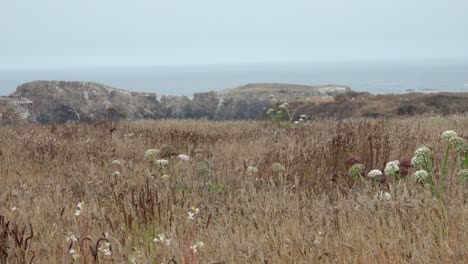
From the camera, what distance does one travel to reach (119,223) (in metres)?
3.76

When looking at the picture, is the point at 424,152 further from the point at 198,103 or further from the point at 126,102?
the point at 198,103

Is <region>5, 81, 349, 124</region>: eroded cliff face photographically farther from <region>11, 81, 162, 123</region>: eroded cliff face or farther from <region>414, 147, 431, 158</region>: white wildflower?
<region>414, 147, 431, 158</region>: white wildflower

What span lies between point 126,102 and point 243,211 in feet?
147

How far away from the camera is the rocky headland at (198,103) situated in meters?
33.2

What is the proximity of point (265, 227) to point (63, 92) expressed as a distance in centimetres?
4596

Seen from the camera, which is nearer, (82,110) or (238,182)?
(238,182)

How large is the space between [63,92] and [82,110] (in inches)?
108

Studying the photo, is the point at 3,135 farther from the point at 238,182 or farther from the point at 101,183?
the point at 238,182

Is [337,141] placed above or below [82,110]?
above

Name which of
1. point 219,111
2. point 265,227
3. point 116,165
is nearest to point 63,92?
point 219,111

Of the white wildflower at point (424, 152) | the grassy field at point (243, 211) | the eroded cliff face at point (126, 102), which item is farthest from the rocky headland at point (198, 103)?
the white wildflower at point (424, 152)

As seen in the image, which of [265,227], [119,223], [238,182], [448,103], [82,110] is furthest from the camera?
[82,110]

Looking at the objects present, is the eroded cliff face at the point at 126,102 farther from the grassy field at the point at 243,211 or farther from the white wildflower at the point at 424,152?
the white wildflower at the point at 424,152

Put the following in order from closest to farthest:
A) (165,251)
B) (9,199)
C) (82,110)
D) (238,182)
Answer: (165,251), (9,199), (238,182), (82,110)
